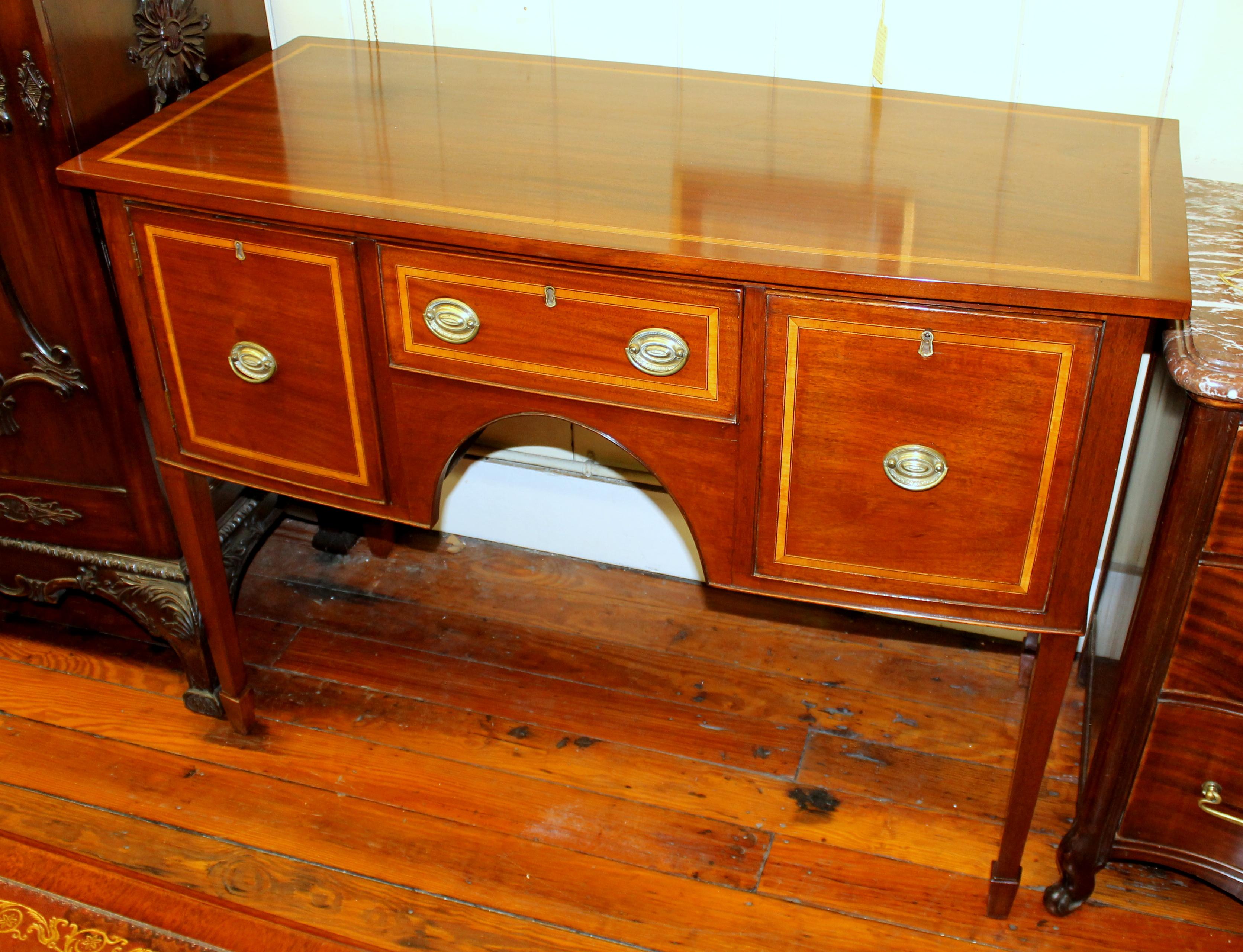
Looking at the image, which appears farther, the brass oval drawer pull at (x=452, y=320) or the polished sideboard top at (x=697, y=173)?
the brass oval drawer pull at (x=452, y=320)

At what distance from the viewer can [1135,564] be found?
1639 millimetres

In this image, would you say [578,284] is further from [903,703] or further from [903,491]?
[903,703]

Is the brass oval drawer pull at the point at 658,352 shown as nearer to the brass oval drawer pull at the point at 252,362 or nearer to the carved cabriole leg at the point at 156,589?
the brass oval drawer pull at the point at 252,362

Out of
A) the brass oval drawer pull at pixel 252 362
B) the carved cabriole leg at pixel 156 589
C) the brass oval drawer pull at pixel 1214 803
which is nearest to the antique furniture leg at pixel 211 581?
the carved cabriole leg at pixel 156 589

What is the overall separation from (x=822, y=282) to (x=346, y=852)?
117 centimetres

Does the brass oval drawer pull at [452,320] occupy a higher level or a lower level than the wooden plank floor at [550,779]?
higher

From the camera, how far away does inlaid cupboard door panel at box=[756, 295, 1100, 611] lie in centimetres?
129

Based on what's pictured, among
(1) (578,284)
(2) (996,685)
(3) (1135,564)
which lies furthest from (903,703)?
(1) (578,284)

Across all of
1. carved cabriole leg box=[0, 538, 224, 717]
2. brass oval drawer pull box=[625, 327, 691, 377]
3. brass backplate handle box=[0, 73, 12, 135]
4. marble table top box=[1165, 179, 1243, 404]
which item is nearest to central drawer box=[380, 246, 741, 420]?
brass oval drawer pull box=[625, 327, 691, 377]

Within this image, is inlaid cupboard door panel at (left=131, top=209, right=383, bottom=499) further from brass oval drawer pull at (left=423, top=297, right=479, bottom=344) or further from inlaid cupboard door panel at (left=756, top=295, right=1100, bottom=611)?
inlaid cupboard door panel at (left=756, top=295, right=1100, bottom=611)

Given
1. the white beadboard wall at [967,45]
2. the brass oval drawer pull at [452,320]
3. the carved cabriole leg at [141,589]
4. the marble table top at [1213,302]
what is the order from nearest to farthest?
the marble table top at [1213,302]
the brass oval drawer pull at [452,320]
the white beadboard wall at [967,45]
the carved cabriole leg at [141,589]

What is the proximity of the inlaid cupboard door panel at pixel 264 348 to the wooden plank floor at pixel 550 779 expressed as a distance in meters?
0.60

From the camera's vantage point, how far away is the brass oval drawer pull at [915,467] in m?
1.36

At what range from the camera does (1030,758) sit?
63.4 inches
